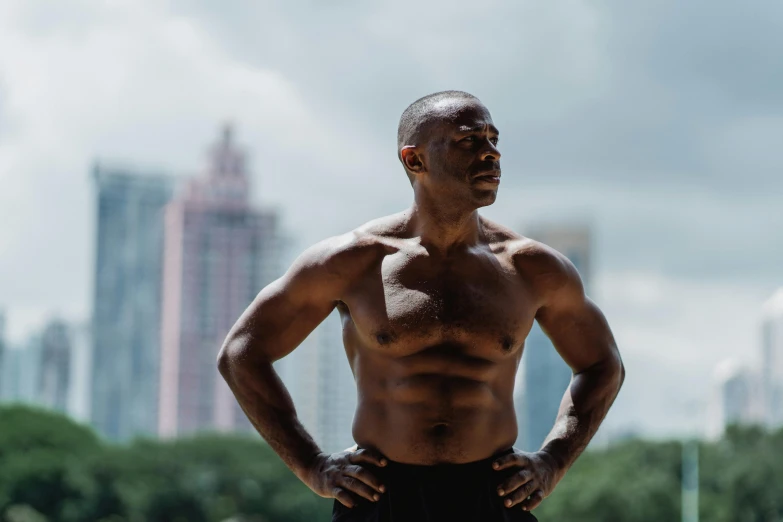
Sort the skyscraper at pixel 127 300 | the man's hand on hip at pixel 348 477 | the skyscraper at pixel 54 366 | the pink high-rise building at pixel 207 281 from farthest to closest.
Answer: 1. the skyscraper at pixel 54 366
2. the skyscraper at pixel 127 300
3. the pink high-rise building at pixel 207 281
4. the man's hand on hip at pixel 348 477

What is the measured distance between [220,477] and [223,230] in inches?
862

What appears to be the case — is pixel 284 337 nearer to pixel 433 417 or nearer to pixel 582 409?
pixel 433 417

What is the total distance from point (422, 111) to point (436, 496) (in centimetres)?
115

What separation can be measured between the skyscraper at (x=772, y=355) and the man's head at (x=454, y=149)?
41805 mm

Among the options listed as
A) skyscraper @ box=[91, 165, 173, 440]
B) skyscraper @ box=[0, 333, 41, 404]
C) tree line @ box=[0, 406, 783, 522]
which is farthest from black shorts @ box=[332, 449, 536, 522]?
skyscraper @ box=[0, 333, 41, 404]

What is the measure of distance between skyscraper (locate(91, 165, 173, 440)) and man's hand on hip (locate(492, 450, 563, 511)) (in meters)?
50.5

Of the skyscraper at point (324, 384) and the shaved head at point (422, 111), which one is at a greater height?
the skyscraper at point (324, 384)

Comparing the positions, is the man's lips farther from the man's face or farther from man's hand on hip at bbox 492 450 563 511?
man's hand on hip at bbox 492 450 563 511

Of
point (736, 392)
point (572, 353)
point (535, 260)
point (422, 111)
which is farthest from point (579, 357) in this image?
point (736, 392)

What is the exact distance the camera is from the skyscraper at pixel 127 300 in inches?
2200

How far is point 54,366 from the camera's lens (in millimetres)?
57594

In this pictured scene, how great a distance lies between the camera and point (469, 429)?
3672mm

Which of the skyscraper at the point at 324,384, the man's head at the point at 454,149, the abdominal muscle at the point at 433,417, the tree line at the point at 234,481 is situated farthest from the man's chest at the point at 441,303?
the skyscraper at the point at 324,384

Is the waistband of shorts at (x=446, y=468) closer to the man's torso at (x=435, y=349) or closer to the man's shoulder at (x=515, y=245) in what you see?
the man's torso at (x=435, y=349)
